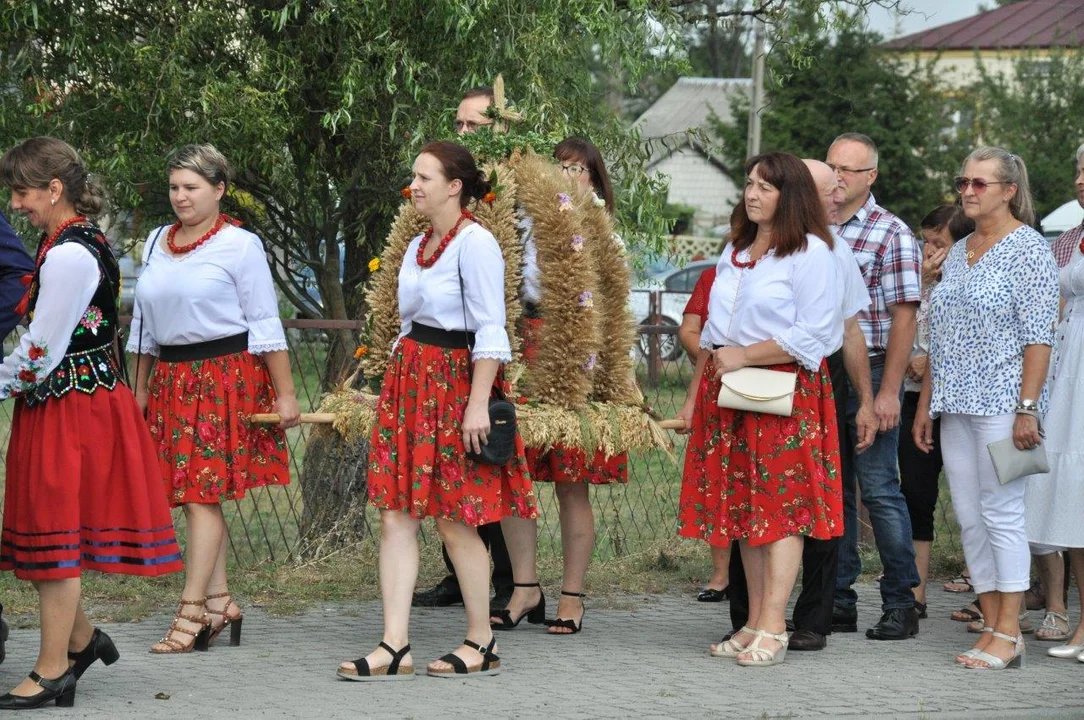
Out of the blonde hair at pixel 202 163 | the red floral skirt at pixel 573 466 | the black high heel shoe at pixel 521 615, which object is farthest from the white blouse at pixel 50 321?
the black high heel shoe at pixel 521 615

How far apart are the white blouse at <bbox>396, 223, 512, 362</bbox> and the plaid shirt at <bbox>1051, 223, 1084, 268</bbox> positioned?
2.66 meters

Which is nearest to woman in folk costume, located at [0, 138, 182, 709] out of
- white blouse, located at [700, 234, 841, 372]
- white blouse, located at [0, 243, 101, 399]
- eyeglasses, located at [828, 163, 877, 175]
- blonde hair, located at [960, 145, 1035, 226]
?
white blouse, located at [0, 243, 101, 399]

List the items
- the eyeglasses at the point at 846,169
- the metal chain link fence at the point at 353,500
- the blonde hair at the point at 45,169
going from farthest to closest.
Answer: the metal chain link fence at the point at 353,500 → the eyeglasses at the point at 846,169 → the blonde hair at the point at 45,169

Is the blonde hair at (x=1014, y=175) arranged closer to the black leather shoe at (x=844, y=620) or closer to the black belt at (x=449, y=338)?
the black leather shoe at (x=844, y=620)

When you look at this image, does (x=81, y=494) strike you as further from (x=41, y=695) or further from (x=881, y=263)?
(x=881, y=263)

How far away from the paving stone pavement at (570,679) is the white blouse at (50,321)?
1.13 m

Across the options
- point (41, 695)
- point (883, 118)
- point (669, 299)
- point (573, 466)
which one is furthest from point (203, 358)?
point (883, 118)

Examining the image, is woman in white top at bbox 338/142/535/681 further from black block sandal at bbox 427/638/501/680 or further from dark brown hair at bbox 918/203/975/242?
dark brown hair at bbox 918/203/975/242

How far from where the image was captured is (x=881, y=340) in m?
6.61

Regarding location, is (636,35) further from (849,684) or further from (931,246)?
(849,684)

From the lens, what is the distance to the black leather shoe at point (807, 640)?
249 inches

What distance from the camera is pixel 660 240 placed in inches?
323

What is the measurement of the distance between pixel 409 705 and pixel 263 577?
255 cm

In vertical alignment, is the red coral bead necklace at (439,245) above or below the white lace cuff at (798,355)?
above
